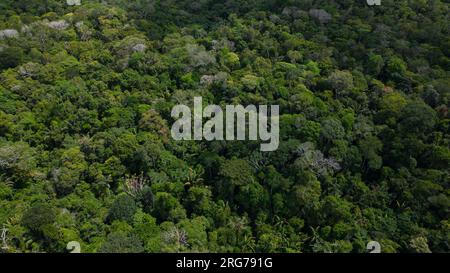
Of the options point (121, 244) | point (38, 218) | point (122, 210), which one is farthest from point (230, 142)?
point (38, 218)

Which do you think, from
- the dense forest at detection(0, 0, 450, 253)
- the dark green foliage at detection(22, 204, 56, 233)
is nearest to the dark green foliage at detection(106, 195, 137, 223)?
the dense forest at detection(0, 0, 450, 253)

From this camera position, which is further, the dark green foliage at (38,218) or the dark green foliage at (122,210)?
the dark green foliage at (122,210)

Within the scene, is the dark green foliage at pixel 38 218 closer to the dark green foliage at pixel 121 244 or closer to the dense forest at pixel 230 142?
the dense forest at pixel 230 142

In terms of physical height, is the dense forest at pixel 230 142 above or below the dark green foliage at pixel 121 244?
above

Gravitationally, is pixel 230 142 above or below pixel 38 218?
above

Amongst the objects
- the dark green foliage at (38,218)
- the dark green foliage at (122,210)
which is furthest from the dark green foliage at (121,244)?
the dark green foliage at (38,218)

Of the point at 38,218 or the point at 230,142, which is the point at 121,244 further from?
the point at 230,142

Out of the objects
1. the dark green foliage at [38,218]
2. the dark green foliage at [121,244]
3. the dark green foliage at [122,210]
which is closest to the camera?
the dark green foliage at [121,244]

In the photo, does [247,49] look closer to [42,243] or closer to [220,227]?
[220,227]
